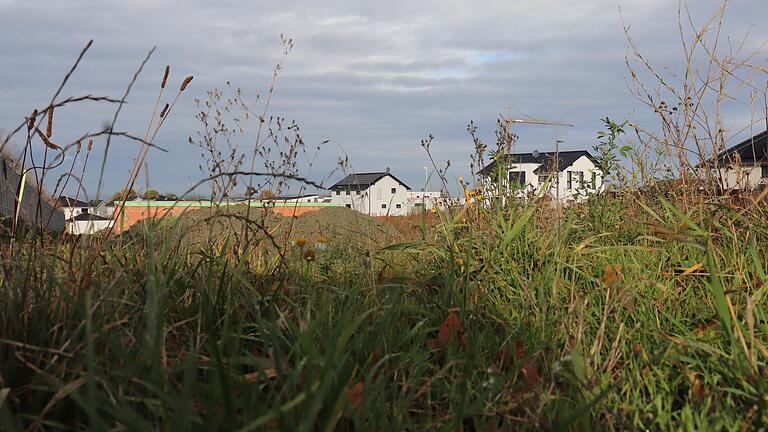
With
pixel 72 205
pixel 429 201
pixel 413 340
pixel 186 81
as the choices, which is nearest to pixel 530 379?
pixel 413 340

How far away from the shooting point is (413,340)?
2.69 metres

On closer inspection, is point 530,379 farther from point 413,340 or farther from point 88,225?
point 88,225

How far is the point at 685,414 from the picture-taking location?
2188 mm

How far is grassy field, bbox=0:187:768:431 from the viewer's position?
1768 mm

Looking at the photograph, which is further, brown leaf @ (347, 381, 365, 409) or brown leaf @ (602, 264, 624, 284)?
brown leaf @ (602, 264, 624, 284)

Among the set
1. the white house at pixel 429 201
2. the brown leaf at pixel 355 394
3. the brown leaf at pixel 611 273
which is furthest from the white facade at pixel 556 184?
the brown leaf at pixel 355 394

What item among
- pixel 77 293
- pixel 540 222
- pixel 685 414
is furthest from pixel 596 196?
pixel 77 293

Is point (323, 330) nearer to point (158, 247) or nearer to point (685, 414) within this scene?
point (158, 247)

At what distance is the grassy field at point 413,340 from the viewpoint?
1768 mm

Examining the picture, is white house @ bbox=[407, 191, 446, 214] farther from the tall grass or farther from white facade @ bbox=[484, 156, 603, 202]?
white facade @ bbox=[484, 156, 603, 202]

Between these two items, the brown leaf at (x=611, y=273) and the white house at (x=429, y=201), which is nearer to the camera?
the brown leaf at (x=611, y=273)

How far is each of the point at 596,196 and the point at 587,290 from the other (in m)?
2.11

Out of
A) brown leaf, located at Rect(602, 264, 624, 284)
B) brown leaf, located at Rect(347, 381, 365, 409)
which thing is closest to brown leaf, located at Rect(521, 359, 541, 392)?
brown leaf, located at Rect(347, 381, 365, 409)

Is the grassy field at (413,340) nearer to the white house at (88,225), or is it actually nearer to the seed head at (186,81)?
the white house at (88,225)
